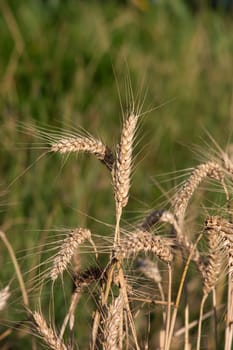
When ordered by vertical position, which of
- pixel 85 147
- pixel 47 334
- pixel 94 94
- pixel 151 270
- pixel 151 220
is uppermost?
pixel 94 94

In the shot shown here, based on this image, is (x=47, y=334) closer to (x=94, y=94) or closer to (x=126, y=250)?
(x=126, y=250)

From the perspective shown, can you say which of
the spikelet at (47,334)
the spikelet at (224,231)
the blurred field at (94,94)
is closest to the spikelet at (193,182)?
the spikelet at (224,231)

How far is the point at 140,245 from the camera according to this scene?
1.94 metres

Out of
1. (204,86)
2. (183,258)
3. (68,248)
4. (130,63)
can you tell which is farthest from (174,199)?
(204,86)

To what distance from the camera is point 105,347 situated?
197 cm

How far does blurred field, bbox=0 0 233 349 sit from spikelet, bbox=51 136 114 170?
63.6 inches

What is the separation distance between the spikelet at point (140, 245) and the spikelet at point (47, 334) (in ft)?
0.65

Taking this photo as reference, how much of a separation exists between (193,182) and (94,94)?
4.10m

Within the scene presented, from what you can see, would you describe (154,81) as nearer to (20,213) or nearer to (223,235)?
(20,213)

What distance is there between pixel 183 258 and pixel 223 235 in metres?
0.29

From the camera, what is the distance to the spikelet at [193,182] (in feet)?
6.82

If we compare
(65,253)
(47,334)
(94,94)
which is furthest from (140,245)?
(94,94)

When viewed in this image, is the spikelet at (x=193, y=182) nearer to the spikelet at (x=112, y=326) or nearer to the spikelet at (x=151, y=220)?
the spikelet at (x=151, y=220)

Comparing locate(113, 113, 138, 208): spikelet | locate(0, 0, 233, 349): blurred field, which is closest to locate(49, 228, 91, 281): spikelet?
locate(113, 113, 138, 208): spikelet
